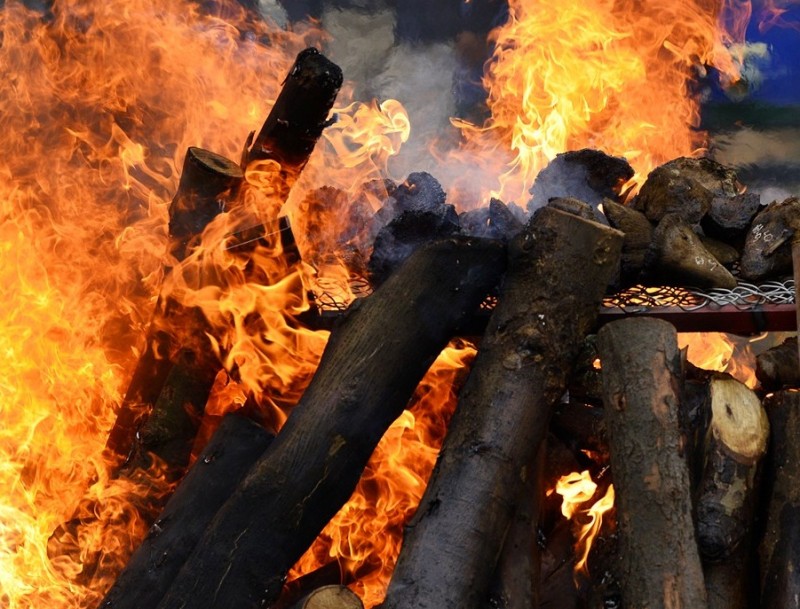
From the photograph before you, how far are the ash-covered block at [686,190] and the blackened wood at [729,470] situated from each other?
1471 mm

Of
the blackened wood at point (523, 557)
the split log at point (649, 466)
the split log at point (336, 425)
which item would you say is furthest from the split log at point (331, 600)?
the split log at point (649, 466)

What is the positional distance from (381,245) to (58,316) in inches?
82.4

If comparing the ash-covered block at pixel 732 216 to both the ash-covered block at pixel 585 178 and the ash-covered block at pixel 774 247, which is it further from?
the ash-covered block at pixel 585 178

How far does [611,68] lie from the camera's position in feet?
23.1

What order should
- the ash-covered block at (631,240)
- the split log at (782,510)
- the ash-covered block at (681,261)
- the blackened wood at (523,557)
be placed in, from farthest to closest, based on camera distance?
the ash-covered block at (631,240) < the ash-covered block at (681,261) < the blackened wood at (523,557) < the split log at (782,510)

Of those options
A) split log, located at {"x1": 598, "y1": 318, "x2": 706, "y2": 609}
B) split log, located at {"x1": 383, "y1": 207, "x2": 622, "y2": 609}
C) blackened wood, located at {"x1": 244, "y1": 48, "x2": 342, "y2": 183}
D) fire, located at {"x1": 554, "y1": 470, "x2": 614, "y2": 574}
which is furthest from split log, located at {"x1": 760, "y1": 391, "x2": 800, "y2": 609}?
blackened wood, located at {"x1": 244, "y1": 48, "x2": 342, "y2": 183}

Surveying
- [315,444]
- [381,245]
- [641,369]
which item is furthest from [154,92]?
[641,369]

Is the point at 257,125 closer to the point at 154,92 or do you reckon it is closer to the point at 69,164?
the point at 154,92

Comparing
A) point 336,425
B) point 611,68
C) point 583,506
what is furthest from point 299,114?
point 611,68

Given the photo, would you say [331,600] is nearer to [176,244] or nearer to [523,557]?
[523,557]

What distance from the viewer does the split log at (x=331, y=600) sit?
2656mm

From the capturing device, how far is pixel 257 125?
6434mm

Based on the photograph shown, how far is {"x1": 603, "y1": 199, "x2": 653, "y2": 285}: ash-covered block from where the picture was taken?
4.14 meters

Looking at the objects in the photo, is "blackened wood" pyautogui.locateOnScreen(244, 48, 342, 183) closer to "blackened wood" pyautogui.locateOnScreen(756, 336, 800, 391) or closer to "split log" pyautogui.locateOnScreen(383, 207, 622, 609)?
"split log" pyautogui.locateOnScreen(383, 207, 622, 609)
